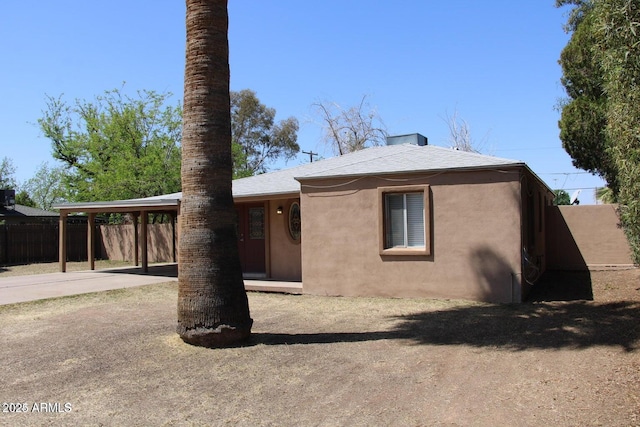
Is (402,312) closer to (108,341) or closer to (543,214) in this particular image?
(108,341)

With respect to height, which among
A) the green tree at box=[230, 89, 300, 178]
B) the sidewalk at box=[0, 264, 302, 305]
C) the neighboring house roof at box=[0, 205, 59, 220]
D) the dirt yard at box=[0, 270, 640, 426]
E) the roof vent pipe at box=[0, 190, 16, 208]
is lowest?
the dirt yard at box=[0, 270, 640, 426]

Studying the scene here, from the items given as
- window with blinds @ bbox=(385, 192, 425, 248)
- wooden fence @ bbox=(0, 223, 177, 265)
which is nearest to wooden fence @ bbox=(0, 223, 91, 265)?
wooden fence @ bbox=(0, 223, 177, 265)

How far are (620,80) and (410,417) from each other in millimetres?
4667

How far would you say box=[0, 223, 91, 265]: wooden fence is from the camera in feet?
77.8

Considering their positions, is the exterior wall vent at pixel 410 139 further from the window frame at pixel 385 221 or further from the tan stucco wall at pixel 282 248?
the window frame at pixel 385 221

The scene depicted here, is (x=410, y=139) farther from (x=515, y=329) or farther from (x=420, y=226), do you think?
(x=515, y=329)

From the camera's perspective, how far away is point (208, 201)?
742cm

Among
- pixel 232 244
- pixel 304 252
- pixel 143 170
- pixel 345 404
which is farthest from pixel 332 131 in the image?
pixel 345 404

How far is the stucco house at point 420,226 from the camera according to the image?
10914 mm

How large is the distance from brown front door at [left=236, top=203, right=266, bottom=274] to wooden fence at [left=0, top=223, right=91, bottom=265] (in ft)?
44.8

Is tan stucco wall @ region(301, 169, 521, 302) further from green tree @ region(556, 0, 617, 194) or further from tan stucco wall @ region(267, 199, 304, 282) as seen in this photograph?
green tree @ region(556, 0, 617, 194)

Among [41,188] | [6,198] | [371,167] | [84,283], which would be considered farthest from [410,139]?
[41,188]

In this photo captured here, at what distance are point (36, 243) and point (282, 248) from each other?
51.5ft

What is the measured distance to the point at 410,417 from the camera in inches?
194
